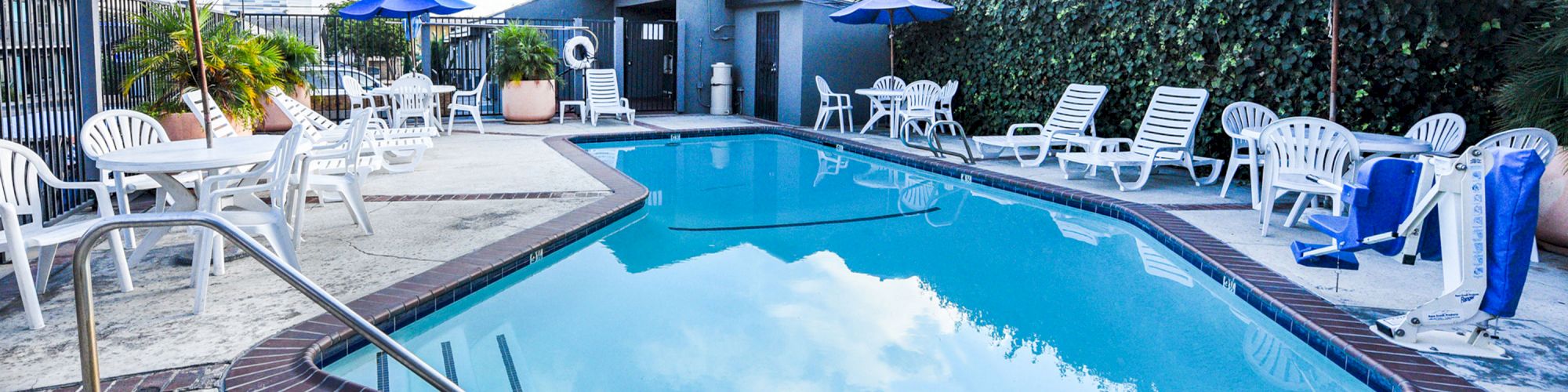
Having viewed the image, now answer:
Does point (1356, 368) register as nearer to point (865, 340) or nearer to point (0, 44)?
point (865, 340)

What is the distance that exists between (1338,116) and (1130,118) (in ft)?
6.93

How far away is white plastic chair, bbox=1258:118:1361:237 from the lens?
5.25 meters

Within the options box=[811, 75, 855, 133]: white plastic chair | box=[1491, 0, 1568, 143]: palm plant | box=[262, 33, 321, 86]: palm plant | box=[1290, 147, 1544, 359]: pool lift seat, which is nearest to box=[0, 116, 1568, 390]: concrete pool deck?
box=[1290, 147, 1544, 359]: pool lift seat

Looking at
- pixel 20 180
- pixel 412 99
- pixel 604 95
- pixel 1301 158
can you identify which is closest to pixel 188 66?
pixel 20 180

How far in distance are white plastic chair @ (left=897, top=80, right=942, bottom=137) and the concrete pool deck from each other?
10.9 feet

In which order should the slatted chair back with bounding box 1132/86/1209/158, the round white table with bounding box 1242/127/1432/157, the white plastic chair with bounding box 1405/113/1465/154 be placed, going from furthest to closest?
the slatted chair back with bounding box 1132/86/1209/158
the white plastic chair with bounding box 1405/113/1465/154
the round white table with bounding box 1242/127/1432/157

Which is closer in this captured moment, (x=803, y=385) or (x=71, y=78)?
(x=803, y=385)

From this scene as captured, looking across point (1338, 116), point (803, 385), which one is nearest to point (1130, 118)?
point (1338, 116)

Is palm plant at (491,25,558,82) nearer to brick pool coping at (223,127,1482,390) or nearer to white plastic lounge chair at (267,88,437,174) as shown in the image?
white plastic lounge chair at (267,88,437,174)

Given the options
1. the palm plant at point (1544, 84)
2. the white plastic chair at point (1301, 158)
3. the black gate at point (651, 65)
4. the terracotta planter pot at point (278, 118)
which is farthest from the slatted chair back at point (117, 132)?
the black gate at point (651, 65)

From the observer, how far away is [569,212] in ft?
19.2

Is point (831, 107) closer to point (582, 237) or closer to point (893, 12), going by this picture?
point (893, 12)

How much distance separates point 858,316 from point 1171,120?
4.44m

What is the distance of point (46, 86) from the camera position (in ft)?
17.3
